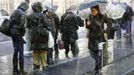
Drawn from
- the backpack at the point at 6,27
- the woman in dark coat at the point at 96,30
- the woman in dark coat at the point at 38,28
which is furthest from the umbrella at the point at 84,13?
the backpack at the point at 6,27

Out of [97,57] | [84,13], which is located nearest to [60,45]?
[84,13]

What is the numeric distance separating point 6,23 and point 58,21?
290cm

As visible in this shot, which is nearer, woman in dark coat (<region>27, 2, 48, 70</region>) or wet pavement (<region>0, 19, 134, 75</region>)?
woman in dark coat (<region>27, 2, 48, 70</region>)

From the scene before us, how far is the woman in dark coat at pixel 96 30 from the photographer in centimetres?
998

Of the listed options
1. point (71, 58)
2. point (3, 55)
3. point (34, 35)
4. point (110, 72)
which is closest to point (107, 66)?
point (110, 72)

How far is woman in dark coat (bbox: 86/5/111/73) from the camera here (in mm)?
9977

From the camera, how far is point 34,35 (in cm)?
998

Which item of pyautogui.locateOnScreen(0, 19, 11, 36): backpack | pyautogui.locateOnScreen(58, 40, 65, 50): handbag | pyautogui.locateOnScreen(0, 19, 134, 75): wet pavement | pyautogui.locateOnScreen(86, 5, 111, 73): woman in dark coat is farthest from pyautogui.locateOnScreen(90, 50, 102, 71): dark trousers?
pyautogui.locateOnScreen(58, 40, 65, 50): handbag

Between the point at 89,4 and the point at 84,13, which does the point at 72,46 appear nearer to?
the point at 84,13

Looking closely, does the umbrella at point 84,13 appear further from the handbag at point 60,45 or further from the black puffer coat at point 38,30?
the handbag at point 60,45

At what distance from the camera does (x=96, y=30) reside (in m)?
10.1

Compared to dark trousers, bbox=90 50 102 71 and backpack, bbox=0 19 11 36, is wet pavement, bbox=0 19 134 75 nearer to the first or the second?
dark trousers, bbox=90 50 102 71

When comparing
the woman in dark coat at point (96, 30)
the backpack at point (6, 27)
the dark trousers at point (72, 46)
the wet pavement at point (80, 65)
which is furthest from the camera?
the dark trousers at point (72, 46)

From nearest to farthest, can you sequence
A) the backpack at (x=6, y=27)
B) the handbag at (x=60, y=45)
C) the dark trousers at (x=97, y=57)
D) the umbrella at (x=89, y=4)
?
the backpack at (x=6, y=27), the umbrella at (x=89, y=4), the dark trousers at (x=97, y=57), the handbag at (x=60, y=45)
